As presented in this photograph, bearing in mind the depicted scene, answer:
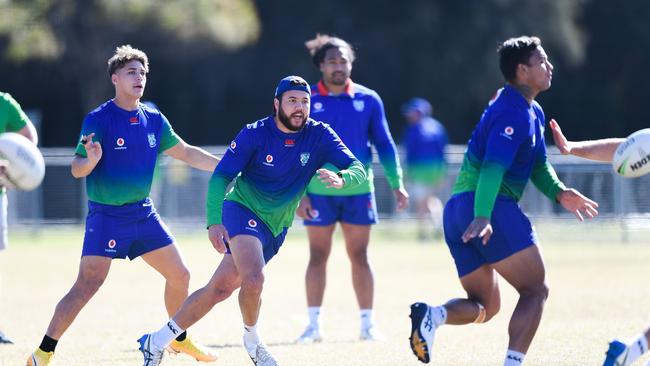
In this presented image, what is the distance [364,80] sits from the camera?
31.5 m

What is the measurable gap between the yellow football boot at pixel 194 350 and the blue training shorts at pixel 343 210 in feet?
7.91

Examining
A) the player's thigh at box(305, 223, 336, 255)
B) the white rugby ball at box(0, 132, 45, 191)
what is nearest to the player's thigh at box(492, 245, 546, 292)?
the white rugby ball at box(0, 132, 45, 191)

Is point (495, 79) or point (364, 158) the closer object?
point (364, 158)

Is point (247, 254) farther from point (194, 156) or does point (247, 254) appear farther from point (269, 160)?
point (194, 156)

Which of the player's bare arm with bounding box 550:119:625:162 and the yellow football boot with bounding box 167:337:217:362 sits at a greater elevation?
the player's bare arm with bounding box 550:119:625:162

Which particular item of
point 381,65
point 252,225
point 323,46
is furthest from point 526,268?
point 381,65

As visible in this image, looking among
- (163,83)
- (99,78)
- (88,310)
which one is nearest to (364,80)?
(163,83)

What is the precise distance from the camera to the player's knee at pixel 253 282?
25.5ft

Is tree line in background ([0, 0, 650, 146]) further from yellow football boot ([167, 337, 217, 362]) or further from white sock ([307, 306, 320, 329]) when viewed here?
yellow football boot ([167, 337, 217, 362])

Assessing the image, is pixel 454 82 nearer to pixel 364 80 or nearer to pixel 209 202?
pixel 364 80

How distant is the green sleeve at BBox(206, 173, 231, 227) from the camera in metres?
7.82

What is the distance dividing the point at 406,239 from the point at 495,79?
386 inches

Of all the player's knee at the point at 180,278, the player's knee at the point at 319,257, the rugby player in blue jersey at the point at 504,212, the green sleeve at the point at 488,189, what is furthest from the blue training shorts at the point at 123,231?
the player's knee at the point at 319,257

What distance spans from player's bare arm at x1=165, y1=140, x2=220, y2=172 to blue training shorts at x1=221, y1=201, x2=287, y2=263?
2.36ft
